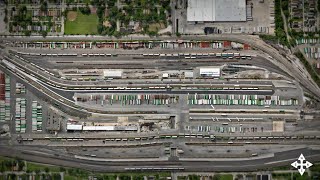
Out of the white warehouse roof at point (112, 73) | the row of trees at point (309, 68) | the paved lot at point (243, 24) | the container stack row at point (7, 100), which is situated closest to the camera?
the row of trees at point (309, 68)

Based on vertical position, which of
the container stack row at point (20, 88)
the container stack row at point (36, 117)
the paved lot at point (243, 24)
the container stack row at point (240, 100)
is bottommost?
the container stack row at point (36, 117)

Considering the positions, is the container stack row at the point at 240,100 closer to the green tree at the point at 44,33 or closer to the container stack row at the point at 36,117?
the container stack row at the point at 36,117

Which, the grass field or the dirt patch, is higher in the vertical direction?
the dirt patch

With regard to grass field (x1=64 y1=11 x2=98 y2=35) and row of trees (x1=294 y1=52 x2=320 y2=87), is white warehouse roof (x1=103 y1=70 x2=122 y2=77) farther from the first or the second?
row of trees (x1=294 y1=52 x2=320 y2=87)

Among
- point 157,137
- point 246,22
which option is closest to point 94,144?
point 157,137

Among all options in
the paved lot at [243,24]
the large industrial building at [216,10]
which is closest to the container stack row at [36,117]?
the paved lot at [243,24]

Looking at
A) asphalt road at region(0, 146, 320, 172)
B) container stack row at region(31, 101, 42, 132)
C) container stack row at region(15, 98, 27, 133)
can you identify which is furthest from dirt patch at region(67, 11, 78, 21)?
asphalt road at region(0, 146, 320, 172)
